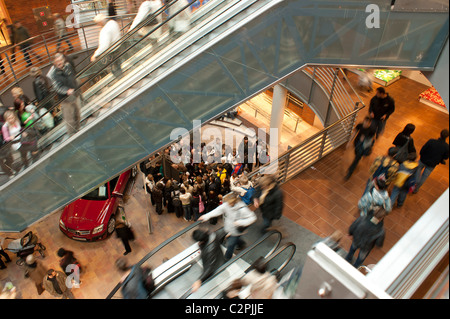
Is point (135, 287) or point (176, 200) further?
point (176, 200)

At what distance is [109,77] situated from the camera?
741cm

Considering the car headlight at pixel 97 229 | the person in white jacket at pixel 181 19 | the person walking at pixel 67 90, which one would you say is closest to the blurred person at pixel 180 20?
the person in white jacket at pixel 181 19

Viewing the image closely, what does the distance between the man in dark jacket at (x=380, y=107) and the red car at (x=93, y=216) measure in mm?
7390

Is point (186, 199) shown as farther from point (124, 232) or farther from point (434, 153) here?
point (434, 153)

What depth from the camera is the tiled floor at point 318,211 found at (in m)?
7.33

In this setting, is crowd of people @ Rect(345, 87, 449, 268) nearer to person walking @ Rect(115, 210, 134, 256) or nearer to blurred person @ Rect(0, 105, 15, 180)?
person walking @ Rect(115, 210, 134, 256)

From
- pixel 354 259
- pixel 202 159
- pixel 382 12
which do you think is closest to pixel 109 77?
pixel 202 159

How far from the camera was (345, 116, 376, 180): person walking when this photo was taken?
7250 millimetres

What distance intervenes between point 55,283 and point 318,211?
6.02 metres

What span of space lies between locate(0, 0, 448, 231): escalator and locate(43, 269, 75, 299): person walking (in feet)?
6.75

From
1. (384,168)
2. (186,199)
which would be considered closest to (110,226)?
(186,199)

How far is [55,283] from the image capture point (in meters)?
7.88

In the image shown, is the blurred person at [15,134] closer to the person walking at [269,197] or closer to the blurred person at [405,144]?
the person walking at [269,197]
